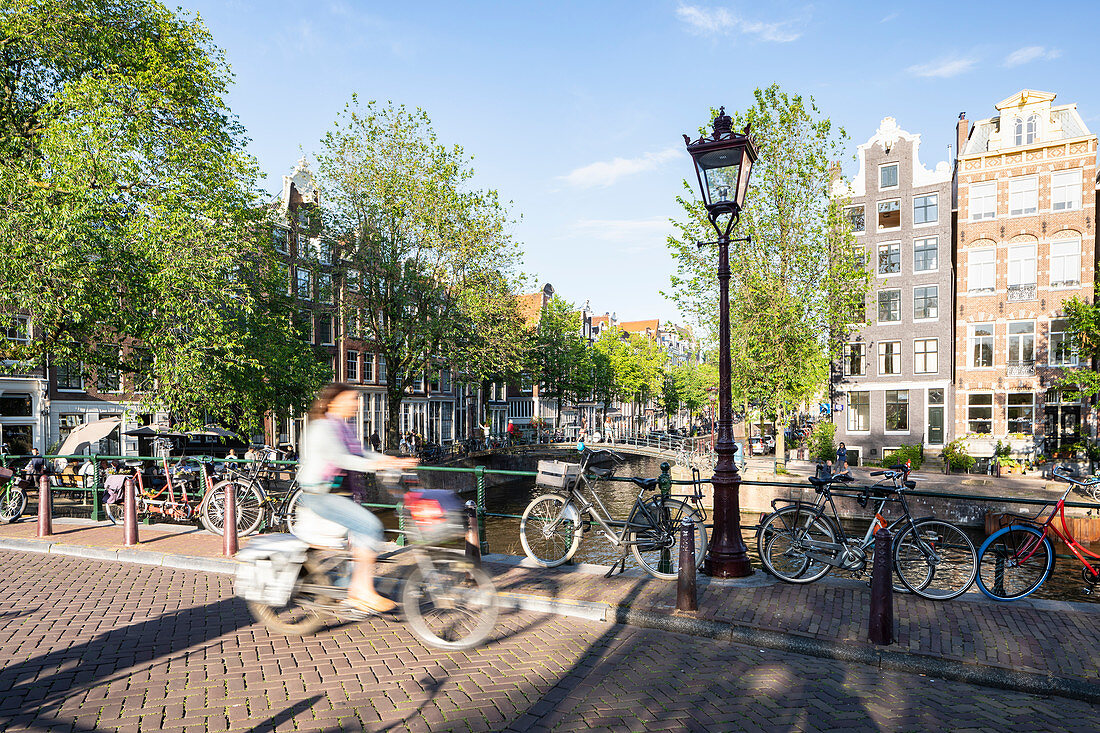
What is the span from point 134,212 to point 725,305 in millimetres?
17405

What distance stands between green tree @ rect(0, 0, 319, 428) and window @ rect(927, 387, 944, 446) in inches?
1128

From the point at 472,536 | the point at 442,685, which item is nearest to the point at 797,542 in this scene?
the point at 472,536

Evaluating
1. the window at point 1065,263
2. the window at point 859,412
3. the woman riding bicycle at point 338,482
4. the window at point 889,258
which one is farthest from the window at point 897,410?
the woman riding bicycle at point 338,482

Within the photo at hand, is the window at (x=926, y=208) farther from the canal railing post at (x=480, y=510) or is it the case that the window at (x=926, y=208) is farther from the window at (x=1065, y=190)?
the canal railing post at (x=480, y=510)

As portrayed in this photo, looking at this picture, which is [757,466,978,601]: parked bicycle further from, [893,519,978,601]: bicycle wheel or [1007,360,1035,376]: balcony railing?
[1007,360,1035,376]: balcony railing

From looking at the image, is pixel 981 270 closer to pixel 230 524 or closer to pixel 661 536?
pixel 661 536

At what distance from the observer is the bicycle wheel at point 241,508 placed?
1055 cm

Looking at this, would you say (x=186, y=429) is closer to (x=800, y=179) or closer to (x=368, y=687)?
(x=368, y=687)

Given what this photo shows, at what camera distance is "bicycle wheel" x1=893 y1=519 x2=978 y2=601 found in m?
6.71

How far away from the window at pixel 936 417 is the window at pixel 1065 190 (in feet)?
31.2

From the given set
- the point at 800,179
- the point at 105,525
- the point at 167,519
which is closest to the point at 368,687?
the point at 105,525

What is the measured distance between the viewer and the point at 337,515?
17.6 ft

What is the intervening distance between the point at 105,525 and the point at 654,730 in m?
10.9

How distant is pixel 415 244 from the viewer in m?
29.9
